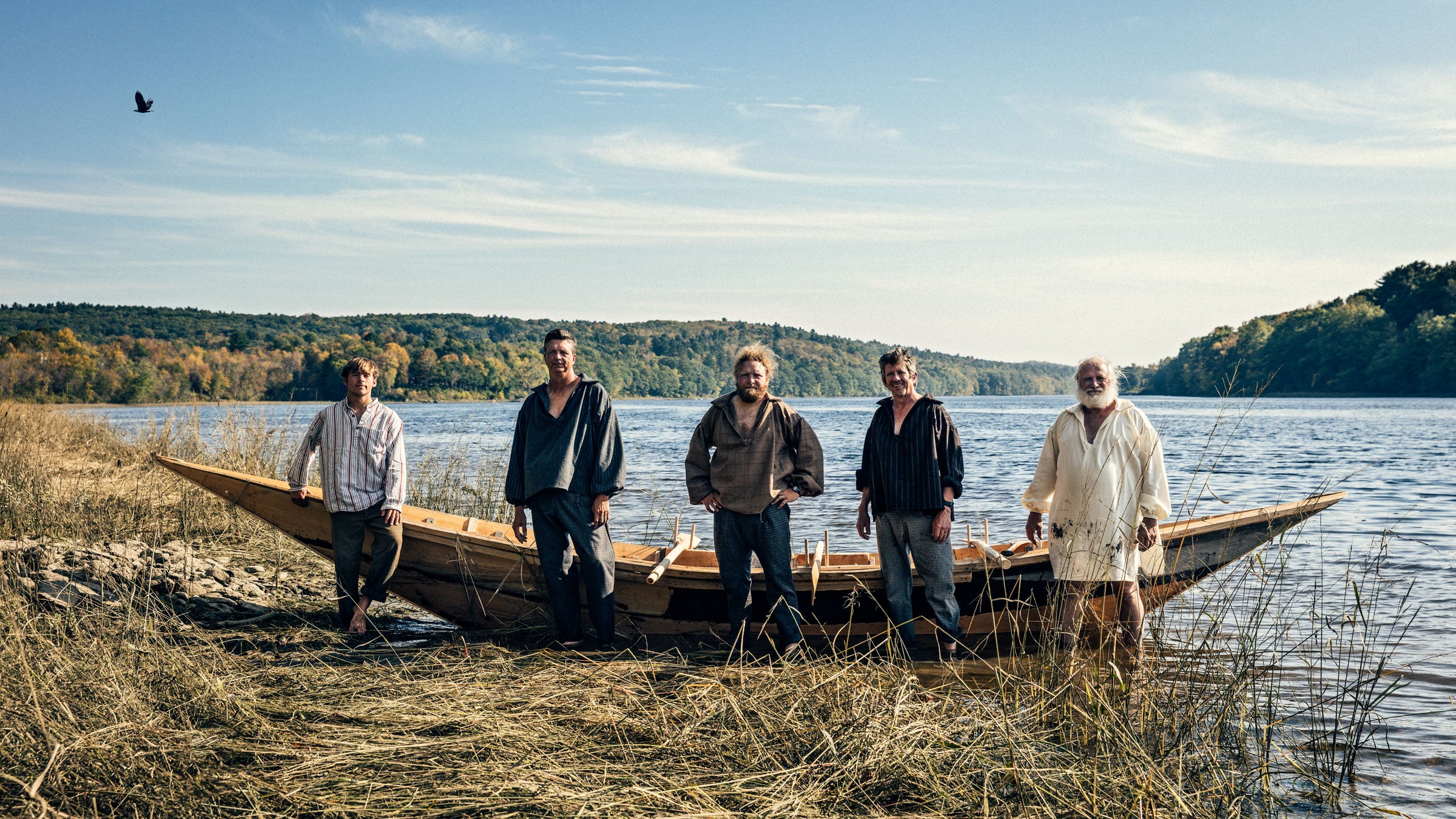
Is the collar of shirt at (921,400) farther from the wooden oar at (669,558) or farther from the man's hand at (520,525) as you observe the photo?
the man's hand at (520,525)

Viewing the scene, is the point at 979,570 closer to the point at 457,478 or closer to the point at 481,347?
the point at 457,478

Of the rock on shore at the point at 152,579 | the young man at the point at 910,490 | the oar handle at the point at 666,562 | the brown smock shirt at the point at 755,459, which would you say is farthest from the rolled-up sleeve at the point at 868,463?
the rock on shore at the point at 152,579

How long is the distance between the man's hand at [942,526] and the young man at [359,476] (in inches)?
123

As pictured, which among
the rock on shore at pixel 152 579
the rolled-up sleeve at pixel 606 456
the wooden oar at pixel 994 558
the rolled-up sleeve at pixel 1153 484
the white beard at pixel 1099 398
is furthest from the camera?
the rock on shore at pixel 152 579

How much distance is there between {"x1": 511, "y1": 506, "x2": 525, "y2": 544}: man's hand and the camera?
5.25 m

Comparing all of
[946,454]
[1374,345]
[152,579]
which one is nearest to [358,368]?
[152,579]

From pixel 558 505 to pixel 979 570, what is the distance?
2.48 metres

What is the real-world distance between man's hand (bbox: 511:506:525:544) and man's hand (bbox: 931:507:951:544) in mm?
2337

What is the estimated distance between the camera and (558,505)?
5.00 meters

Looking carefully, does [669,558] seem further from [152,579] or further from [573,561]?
[152,579]

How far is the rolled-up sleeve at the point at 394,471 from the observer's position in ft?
17.7

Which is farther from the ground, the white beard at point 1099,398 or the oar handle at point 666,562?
the white beard at point 1099,398

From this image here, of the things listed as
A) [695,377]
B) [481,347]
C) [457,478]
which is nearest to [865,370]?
[695,377]

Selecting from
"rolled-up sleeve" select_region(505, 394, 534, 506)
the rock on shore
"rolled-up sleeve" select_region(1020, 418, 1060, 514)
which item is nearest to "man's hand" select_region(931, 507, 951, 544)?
"rolled-up sleeve" select_region(1020, 418, 1060, 514)
